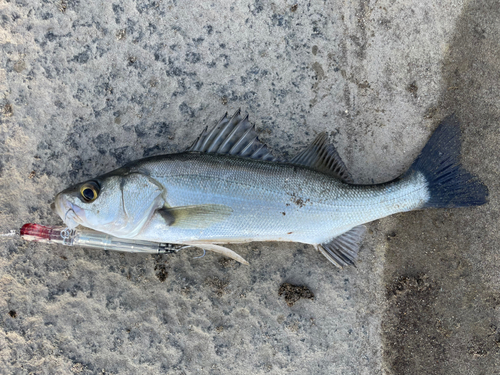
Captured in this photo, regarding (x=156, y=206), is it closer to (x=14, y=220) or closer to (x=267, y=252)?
(x=267, y=252)

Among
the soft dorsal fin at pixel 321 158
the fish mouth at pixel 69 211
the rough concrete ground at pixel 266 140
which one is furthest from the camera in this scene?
the rough concrete ground at pixel 266 140

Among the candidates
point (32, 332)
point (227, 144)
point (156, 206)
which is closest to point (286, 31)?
point (227, 144)

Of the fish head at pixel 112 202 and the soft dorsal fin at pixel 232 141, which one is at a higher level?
the soft dorsal fin at pixel 232 141

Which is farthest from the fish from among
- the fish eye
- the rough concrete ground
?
the rough concrete ground

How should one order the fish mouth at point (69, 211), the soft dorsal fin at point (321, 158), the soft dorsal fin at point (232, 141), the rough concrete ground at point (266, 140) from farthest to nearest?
the rough concrete ground at point (266, 140)
the soft dorsal fin at point (321, 158)
the soft dorsal fin at point (232, 141)
the fish mouth at point (69, 211)

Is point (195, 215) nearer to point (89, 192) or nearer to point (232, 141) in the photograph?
point (232, 141)

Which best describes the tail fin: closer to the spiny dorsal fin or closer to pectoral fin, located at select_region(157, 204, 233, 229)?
the spiny dorsal fin

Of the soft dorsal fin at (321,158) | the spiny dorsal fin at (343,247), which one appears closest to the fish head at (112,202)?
the soft dorsal fin at (321,158)

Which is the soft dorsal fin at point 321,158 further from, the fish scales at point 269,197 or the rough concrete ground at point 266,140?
the rough concrete ground at point 266,140

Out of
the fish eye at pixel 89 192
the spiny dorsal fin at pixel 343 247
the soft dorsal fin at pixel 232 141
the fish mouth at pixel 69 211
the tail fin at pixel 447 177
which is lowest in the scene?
the fish mouth at pixel 69 211
